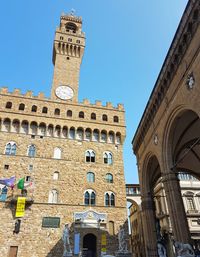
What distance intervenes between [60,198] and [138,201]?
53.5 feet

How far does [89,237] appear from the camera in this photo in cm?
2503

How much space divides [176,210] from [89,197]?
567 inches

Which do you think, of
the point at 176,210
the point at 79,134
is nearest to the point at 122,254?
the point at 176,210

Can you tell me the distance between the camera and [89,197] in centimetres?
2584

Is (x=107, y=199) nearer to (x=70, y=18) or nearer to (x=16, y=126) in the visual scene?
(x=16, y=126)

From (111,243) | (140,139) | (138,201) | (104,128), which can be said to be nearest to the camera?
(140,139)

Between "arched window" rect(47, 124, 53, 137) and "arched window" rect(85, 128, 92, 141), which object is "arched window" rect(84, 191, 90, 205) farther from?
"arched window" rect(47, 124, 53, 137)

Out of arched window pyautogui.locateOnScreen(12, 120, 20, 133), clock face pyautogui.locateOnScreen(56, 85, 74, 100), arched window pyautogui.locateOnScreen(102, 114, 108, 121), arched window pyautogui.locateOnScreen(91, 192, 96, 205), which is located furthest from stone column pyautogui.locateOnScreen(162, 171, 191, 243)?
clock face pyautogui.locateOnScreen(56, 85, 74, 100)

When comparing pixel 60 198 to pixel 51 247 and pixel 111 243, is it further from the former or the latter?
pixel 111 243

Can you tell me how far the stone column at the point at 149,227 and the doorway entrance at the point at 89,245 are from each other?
8.70 m

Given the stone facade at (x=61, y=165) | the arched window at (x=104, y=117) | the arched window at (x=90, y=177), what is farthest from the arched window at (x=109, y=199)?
the arched window at (x=104, y=117)

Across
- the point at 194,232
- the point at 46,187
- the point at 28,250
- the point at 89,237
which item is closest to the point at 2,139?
the point at 46,187

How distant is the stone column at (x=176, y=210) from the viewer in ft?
40.1

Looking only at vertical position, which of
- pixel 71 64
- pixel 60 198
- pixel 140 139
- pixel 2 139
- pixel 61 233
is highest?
pixel 71 64
